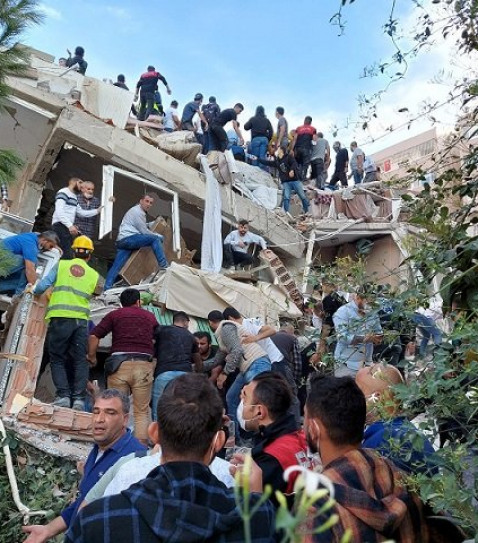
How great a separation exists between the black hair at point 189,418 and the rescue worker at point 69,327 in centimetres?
451

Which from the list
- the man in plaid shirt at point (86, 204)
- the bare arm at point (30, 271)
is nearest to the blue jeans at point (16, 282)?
the bare arm at point (30, 271)

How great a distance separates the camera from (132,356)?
695cm

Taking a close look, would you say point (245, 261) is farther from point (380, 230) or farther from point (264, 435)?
point (264, 435)

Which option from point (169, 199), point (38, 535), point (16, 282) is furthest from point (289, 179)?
point (38, 535)

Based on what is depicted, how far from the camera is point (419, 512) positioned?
267cm

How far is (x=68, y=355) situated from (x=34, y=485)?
1569mm

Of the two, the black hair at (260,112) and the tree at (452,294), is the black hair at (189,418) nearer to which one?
the tree at (452,294)

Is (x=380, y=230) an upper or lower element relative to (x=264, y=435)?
upper

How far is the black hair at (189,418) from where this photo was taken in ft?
7.38

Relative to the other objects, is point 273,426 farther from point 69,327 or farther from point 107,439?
point 69,327

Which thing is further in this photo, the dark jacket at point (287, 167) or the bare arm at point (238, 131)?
the bare arm at point (238, 131)

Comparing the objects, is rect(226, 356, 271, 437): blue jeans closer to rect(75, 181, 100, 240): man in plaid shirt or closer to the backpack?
rect(75, 181, 100, 240): man in plaid shirt

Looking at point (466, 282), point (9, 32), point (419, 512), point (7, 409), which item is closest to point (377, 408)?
point (419, 512)

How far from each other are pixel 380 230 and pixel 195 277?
20.7 feet
